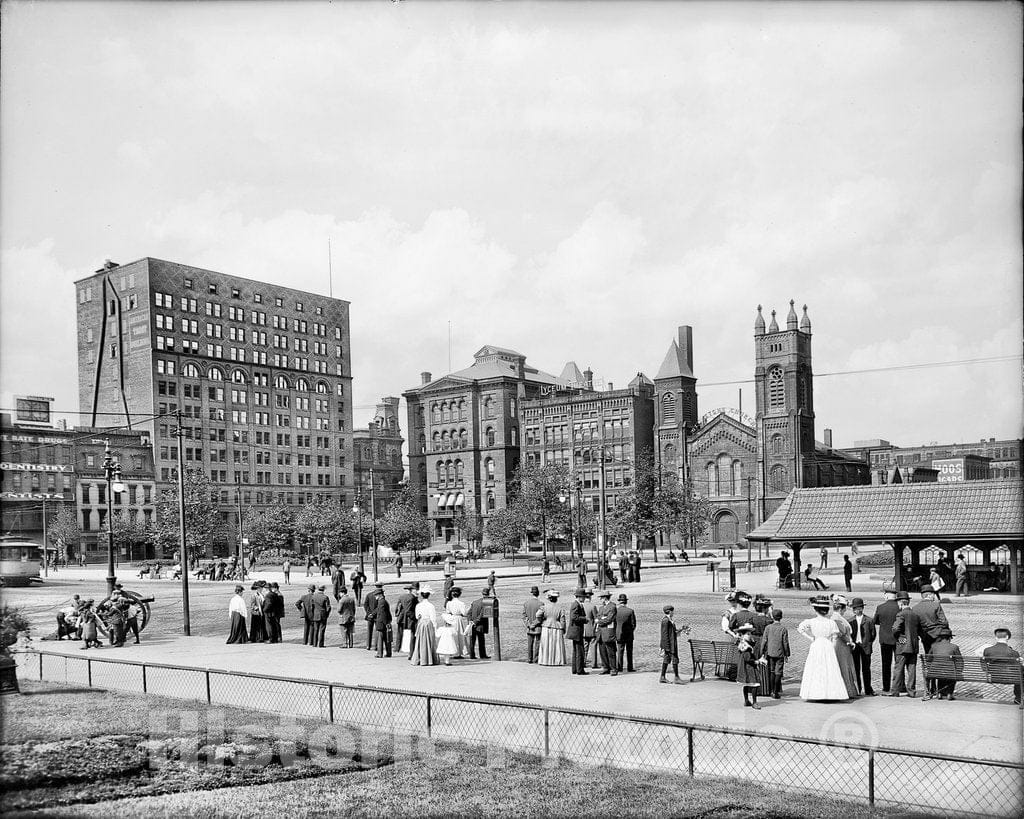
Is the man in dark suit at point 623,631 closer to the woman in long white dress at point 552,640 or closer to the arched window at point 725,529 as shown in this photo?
the woman in long white dress at point 552,640

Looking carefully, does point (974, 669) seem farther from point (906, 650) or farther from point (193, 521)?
point (193, 521)

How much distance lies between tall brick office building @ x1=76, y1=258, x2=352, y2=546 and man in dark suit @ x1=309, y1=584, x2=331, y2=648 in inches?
2739

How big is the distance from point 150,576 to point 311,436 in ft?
176

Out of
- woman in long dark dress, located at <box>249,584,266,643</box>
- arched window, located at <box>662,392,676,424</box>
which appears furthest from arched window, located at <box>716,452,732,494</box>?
woman in long dark dress, located at <box>249,584,266,643</box>

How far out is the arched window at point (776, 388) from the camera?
3656 inches

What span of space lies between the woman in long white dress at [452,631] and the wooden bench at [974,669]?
9218 millimetres

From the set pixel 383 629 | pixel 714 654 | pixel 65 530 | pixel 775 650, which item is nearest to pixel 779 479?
pixel 65 530

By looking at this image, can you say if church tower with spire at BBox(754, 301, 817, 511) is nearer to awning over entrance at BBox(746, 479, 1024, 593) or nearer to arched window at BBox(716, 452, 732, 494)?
arched window at BBox(716, 452, 732, 494)

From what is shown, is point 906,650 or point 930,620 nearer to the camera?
point 906,650

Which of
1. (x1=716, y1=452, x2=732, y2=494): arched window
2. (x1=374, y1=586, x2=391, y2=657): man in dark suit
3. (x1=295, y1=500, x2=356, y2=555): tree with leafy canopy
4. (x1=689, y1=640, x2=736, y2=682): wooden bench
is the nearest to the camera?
(x1=689, y1=640, x2=736, y2=682): wooden bench

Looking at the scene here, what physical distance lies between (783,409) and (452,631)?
3077 inches

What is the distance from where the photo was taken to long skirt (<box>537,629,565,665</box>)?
757 inches

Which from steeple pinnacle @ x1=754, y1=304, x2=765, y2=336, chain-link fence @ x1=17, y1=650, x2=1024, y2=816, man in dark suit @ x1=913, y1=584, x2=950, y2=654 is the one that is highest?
steeple pinnacle @ x1=754, y1=304, x2=765, y2=336

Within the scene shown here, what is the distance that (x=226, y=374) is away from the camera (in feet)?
346
